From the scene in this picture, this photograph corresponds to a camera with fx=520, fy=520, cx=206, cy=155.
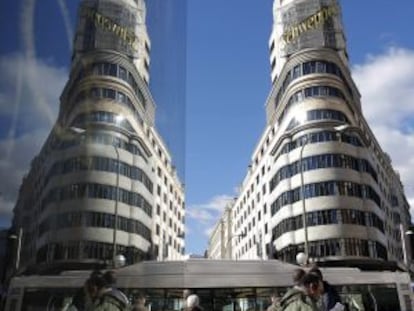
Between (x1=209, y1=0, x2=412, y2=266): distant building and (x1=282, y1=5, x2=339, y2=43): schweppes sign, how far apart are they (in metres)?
0.06

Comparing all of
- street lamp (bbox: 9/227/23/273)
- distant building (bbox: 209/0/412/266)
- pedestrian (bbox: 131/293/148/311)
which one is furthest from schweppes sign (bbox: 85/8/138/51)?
distant building (bbox: 209/0/412/266)

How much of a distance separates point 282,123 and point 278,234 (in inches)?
238

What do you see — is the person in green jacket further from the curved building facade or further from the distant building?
the distant building

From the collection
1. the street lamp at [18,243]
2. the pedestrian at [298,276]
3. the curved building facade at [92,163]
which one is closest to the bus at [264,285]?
the pedestrian at [298,276]

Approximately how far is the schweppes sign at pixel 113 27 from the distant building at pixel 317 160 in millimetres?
21033

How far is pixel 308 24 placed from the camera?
1155 inches

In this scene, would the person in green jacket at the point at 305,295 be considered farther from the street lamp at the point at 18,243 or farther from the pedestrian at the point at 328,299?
the street lamp at the point at 18,243

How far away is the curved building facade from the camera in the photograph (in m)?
0.68

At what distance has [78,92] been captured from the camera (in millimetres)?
791

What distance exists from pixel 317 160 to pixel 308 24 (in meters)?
9.98

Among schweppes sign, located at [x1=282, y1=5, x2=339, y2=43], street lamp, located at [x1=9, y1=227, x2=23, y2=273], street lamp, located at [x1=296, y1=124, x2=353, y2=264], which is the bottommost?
street lamp, located at [x1=9, y1=227, x2=23, y2=273]

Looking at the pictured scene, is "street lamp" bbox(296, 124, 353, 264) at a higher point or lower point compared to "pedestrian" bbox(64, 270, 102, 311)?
higher

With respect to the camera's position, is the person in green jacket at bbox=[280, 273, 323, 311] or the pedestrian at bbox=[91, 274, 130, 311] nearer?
the pedestrian at bbox=[91, 274, 130, 311]

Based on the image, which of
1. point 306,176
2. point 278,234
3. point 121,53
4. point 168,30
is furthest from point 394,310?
point 278,234
